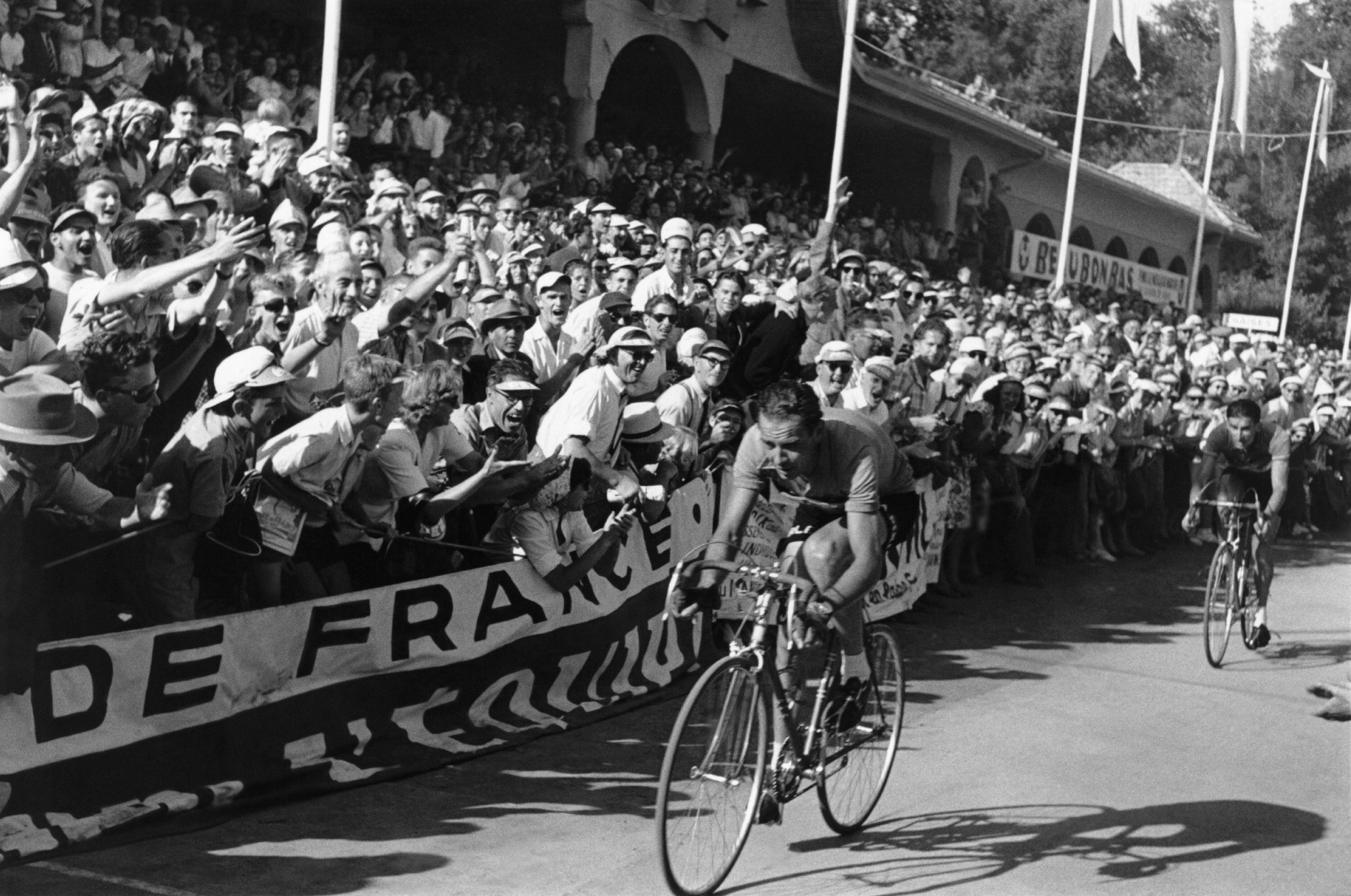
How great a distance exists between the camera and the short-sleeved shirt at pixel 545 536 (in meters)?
8.18

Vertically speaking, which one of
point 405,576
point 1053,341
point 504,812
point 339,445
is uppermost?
point 1053,341

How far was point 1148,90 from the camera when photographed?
73.3m

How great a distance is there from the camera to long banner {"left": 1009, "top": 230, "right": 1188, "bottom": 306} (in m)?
36.9

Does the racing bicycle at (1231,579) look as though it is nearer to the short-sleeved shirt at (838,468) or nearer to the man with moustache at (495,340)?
the man with moustache at (495,340)

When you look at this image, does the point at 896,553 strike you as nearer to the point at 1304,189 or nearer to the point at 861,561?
the point at 861,561

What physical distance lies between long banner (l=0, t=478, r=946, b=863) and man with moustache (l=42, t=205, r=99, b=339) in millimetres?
2056

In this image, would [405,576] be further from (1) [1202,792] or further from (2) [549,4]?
(2) [549,4]

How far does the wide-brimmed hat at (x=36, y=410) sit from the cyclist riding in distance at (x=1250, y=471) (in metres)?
8.33

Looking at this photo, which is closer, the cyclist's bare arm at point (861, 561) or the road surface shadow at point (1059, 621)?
the cyclist's bare arm at point (861, 561)

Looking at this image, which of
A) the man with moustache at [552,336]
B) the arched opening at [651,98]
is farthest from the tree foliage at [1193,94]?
the man with moustache at [552,336]

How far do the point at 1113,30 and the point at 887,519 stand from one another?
25.7 m

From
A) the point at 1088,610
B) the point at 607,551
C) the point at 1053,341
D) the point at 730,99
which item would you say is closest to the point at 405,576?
the point at 607,551

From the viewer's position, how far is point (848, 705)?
653 centimetres

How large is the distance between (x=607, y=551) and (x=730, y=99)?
24007 millimetres
